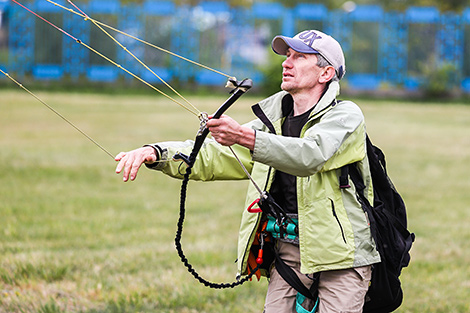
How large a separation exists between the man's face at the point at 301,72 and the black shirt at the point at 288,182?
6.1 inches

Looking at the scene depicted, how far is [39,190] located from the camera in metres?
11.8

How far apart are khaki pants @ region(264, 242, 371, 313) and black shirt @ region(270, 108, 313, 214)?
25 cm

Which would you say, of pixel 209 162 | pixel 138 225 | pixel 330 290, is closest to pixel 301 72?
pixel 209 162

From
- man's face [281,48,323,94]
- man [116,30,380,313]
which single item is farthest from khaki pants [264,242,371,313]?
man's face [281,48,323,94]

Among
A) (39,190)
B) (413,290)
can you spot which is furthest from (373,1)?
(413,290)

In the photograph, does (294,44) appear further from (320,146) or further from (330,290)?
(330,290)

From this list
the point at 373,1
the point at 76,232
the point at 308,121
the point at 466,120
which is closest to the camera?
the point at 308,121

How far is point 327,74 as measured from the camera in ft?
13.5

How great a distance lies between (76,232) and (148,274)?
2301 millimetres

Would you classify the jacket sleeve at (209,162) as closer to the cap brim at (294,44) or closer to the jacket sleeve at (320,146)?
the cap brim at (294,44)

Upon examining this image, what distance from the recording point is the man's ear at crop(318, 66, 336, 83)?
4094 millimetres

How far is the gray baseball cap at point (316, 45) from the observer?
159 inches

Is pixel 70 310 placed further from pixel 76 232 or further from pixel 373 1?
pixel 373 1

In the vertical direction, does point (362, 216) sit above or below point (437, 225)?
above
